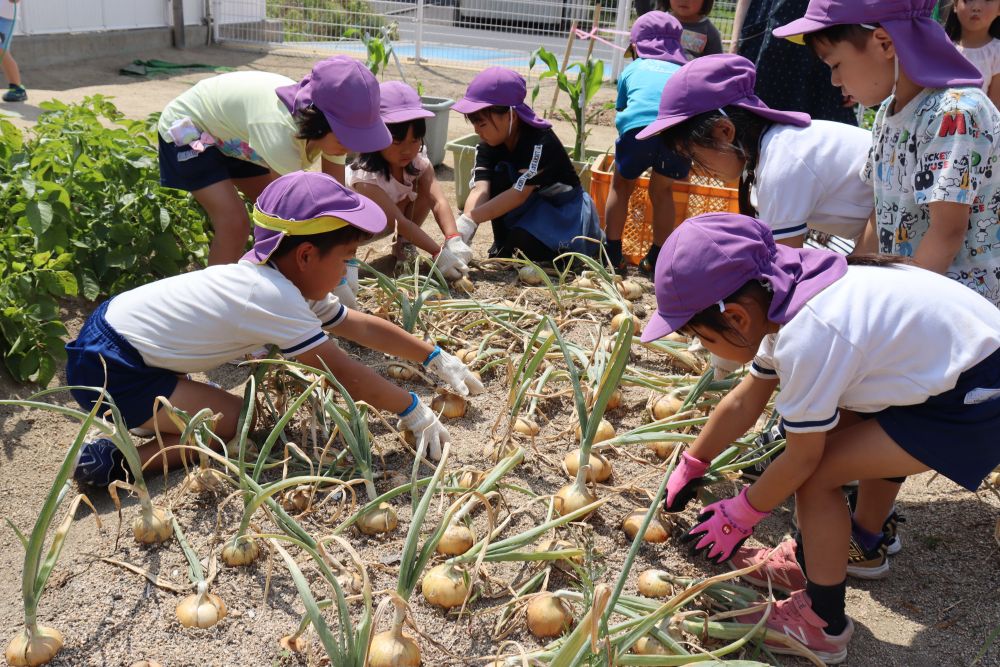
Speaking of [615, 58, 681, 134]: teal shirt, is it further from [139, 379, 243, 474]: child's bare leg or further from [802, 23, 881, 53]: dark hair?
[139, 379, 243, 474]: child's bare leg

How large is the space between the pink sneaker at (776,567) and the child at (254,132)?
4.48 ft

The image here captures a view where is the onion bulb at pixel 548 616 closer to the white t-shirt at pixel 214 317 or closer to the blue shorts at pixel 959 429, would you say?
the blue shorts at pixel 959 429

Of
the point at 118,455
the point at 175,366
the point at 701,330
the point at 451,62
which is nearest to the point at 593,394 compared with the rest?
the point at 701,330

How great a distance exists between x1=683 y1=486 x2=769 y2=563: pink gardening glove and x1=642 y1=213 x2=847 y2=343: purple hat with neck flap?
0.38 m

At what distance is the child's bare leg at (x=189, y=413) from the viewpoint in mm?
1944

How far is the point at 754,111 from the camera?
6.66 feet

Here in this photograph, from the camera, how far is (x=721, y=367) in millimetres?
2020

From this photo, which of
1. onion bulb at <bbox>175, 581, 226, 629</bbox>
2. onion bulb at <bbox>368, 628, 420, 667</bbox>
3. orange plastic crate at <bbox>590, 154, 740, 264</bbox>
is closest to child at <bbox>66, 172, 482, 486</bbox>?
onion bulb at <bbox>175, 581, 226, 629</bbox>

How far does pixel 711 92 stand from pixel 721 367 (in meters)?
0.61

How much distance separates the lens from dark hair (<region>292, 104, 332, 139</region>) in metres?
2.32

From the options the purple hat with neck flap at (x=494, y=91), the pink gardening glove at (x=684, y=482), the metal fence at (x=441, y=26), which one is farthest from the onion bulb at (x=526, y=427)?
the metal fence at (x=441, y=26)

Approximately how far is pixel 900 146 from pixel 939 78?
Result: 14 centimetres

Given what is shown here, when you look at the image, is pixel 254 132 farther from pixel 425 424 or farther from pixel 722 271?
pixel 722 271

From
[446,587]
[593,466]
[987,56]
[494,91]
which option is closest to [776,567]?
[593,466]
